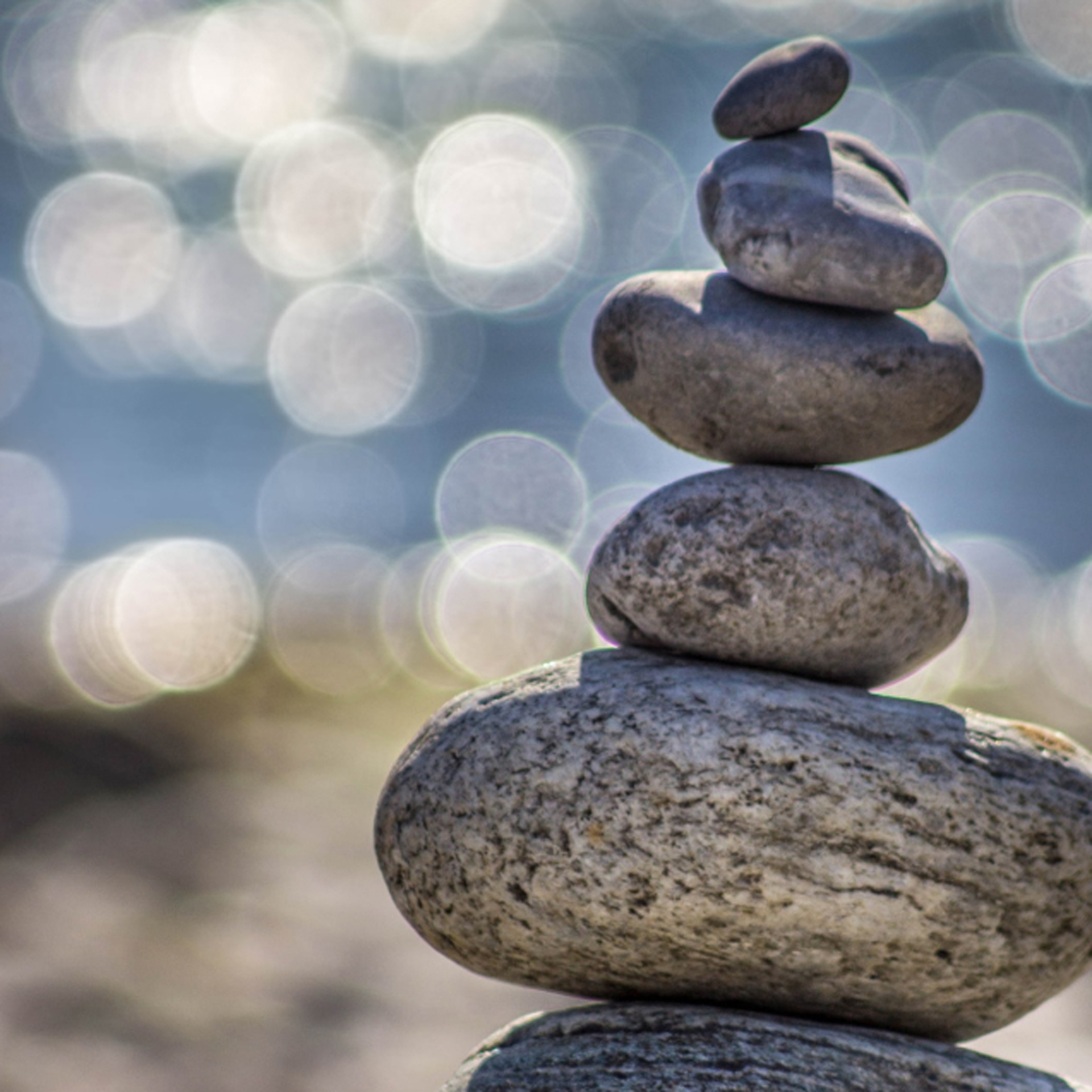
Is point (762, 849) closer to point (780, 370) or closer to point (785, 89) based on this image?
point (780, 370)

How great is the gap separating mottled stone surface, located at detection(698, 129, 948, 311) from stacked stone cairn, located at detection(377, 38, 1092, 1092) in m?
0.01

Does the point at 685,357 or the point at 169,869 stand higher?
the point at 169,869

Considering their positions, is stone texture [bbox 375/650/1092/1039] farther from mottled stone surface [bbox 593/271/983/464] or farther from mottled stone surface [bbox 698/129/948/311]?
mottled stone surface [bbox 698/129/948/311]

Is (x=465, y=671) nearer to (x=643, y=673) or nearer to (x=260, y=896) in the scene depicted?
(x=260, y=896)

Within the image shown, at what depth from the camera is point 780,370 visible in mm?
3932

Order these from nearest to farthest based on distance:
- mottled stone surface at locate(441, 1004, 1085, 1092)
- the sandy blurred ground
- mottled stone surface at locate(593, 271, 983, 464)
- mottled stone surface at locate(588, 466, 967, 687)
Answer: mottled stone surface at locate(441, 1004, 1085, 1092)
mottled stone surface at locate(588, 466, 967, 687)
mottled stone surface at locate(593, 271, 983, 464)
the sandy blurred ground

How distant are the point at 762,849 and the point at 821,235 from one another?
2.00 m

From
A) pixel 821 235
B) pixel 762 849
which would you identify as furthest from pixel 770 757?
pixel 821 235

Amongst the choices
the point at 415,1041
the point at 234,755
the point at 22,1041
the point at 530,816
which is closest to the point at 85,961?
the point at 22,1041

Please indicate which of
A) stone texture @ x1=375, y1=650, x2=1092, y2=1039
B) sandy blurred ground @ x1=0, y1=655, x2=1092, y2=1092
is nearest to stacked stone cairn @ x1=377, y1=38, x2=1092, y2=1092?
stone texture @ x1=375, y1=650, x2=1092, y2=1039

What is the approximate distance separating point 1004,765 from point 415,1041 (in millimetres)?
7149

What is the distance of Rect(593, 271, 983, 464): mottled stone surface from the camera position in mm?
3943

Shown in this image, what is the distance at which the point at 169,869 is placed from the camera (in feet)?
40.3

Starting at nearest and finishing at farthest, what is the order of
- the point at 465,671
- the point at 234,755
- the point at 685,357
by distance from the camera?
the point at 685,357 → the point at 234,755 → the point at 465,671
